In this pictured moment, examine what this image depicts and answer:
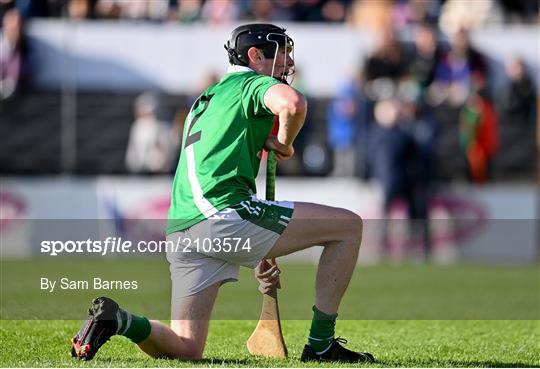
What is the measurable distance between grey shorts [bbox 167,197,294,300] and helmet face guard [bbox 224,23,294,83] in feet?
2.94

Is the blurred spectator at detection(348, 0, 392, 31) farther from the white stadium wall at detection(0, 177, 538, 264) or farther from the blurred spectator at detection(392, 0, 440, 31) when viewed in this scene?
the white stadium wall at detection(0, 177, 538, 264)

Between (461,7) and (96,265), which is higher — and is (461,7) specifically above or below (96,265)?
above

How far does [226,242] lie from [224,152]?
561 mm

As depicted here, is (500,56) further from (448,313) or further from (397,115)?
(448,313)

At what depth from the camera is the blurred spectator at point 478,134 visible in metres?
21.6

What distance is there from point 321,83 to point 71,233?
555cm

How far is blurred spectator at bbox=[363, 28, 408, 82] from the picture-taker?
20906 millimetres

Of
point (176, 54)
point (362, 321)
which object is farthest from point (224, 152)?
point (176, 54)

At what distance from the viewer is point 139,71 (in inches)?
838

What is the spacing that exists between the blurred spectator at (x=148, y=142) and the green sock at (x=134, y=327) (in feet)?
41.6

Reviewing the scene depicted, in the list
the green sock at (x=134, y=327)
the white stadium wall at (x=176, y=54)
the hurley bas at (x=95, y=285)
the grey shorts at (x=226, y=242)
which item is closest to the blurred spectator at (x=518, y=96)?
the white stadium wall at (x=176, y=54)

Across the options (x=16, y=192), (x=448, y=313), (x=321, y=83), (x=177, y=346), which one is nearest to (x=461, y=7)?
(x=321, y=83)

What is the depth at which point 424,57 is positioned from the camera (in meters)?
21.4

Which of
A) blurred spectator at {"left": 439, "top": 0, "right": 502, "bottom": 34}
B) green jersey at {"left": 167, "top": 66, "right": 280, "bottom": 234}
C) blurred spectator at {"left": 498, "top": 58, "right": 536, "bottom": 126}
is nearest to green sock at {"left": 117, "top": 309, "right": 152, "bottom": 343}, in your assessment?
green jersey at {"left": 167, "top": 66, "right": 280, "bottom": 234}
